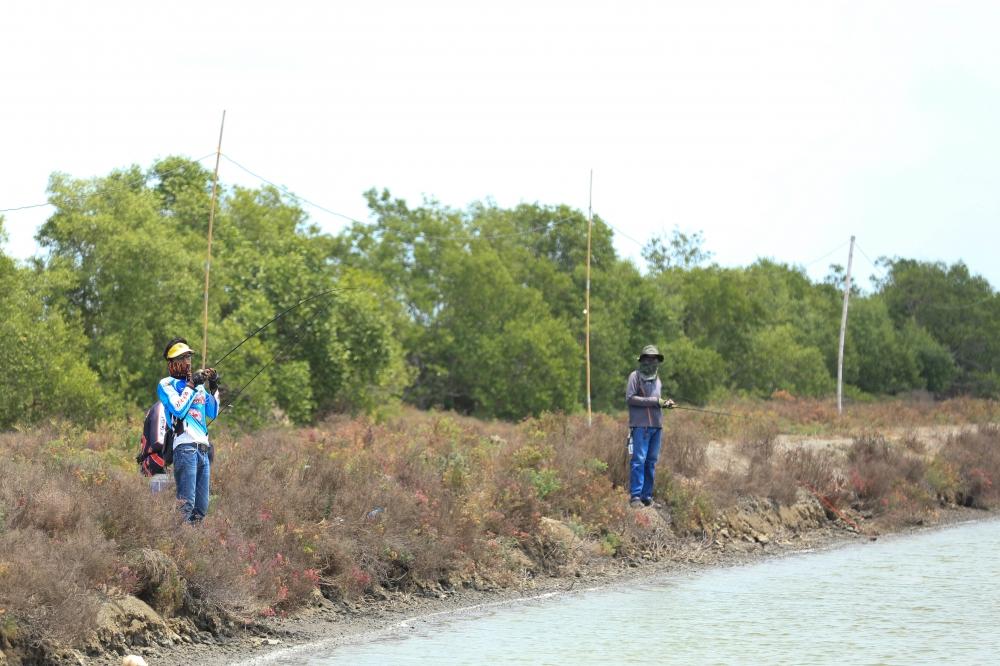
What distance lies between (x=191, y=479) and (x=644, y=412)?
690 centimetres

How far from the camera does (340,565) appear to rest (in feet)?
39.1

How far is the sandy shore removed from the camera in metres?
9.98

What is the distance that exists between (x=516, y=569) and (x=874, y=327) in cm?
7826

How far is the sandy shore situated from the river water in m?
0.15

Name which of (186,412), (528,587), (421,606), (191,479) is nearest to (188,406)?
(186,412)

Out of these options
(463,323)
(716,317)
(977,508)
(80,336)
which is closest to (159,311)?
(80,336)

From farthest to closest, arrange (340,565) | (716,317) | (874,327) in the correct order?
1. (874,327)
2. (716,317)
3. (340,565)

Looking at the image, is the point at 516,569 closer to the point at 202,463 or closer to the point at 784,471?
the point at 202,463

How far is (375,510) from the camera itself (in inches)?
Answer: 499

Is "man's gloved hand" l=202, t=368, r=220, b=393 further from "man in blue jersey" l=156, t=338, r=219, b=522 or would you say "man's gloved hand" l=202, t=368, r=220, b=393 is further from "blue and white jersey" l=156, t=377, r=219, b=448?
"blue and white jersey" l=156, t=377, r=219, b=448

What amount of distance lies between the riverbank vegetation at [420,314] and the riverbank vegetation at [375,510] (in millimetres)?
1929

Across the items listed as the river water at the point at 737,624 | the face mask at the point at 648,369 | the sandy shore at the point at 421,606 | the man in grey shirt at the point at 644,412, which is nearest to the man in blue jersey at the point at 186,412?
the sandy shore at the point at 421,606

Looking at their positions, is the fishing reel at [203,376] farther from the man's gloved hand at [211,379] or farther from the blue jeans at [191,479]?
the blue jeans at [191,479]

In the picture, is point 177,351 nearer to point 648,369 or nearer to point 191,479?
point 191,479
